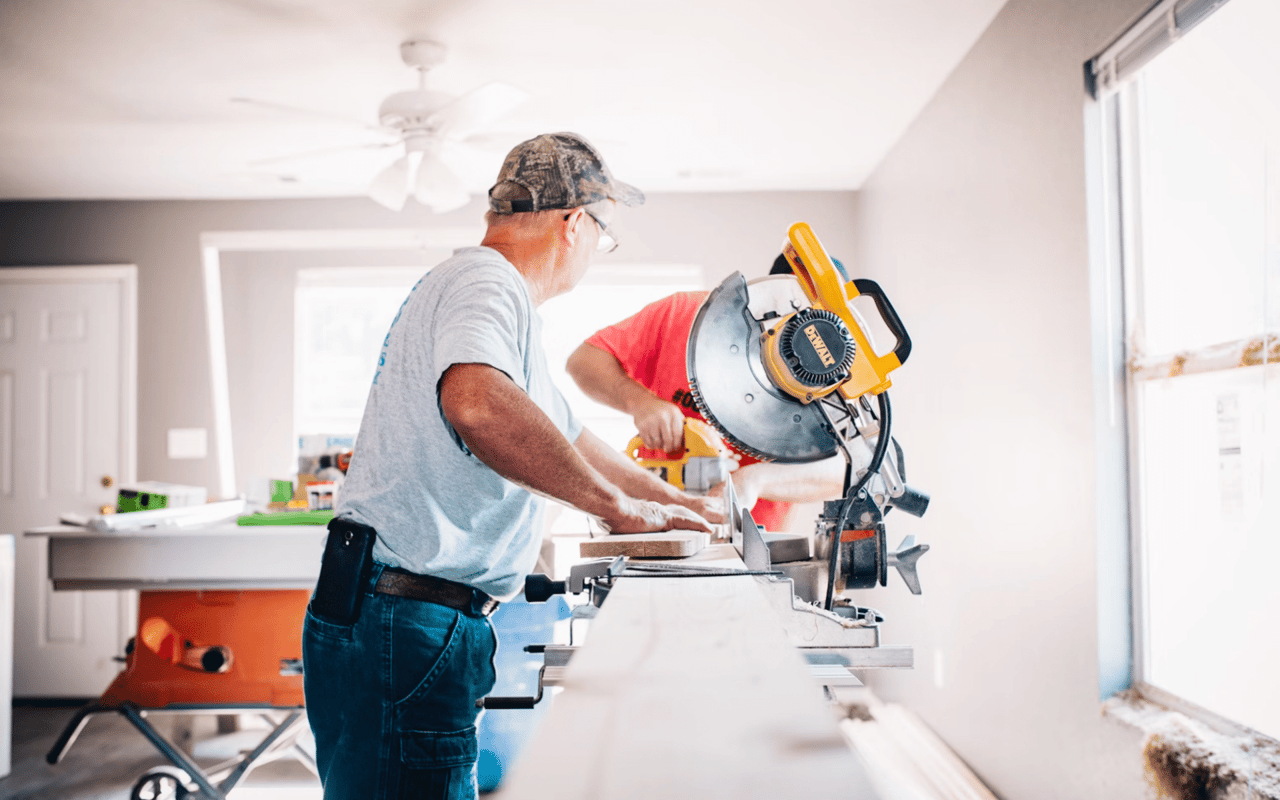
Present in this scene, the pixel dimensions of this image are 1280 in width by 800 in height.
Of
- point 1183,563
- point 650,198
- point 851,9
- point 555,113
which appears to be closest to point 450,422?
point 1183,563

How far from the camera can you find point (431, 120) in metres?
2.64

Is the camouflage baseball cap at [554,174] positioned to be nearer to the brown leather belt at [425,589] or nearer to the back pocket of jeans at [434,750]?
the brown leather belt at [425,589]

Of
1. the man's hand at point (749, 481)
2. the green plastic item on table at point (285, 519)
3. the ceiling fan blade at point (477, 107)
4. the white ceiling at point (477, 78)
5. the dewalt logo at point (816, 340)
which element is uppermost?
the white ceiling at point (477, 78)

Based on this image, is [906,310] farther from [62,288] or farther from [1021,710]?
[62,288]

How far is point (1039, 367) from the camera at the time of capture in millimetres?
2285

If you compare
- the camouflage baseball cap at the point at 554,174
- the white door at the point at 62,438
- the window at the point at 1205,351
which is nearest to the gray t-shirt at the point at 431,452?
the camouflage baseball cap at the point at 554,174

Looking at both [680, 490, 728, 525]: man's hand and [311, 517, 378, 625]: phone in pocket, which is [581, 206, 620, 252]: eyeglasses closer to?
[680, 490, 728, 525]: man's hand

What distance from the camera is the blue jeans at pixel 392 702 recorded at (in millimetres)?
1090

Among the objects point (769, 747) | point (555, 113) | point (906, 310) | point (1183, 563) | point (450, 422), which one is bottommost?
point (1183, 563)

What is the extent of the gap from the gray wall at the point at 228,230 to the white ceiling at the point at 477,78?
0.31 meters

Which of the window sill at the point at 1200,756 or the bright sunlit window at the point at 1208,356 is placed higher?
the bright sunlit window at the point at 1208,356

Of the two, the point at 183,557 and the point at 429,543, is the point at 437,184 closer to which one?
the point at 183,557

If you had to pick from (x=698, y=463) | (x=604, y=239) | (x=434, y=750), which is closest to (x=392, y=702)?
(x=434, y=750)

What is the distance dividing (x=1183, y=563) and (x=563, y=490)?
1.54 m
